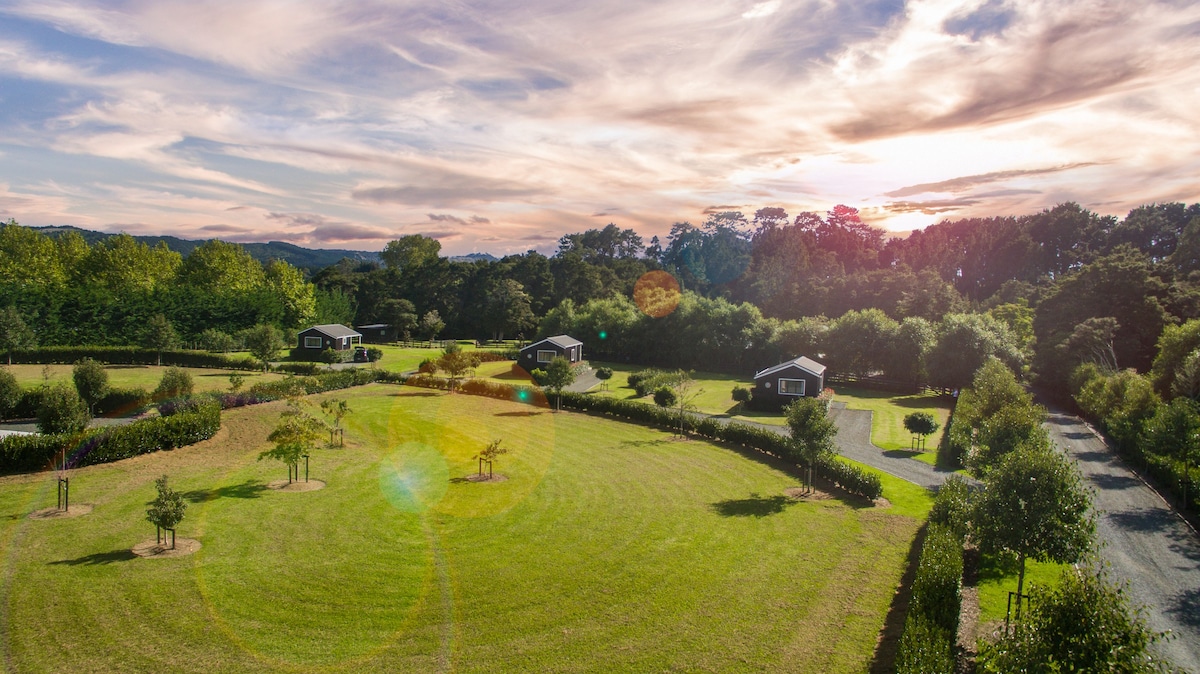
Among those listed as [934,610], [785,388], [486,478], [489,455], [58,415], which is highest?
[785,388]

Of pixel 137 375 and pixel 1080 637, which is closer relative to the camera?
pixel 1080 637

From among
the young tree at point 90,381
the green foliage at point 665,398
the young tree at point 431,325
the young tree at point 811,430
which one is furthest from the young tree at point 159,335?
the young tree at point 811,430

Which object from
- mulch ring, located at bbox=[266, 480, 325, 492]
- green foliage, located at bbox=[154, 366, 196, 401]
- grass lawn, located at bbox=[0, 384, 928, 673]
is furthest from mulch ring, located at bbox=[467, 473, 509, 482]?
green foliage, located at bbox=[154, 366, 196, 401]

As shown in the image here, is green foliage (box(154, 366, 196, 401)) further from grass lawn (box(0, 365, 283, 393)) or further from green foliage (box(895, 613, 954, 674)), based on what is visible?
green foliage (box(895, 613, 954, 674))

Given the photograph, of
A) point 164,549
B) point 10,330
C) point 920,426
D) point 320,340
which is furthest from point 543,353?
point 164,549

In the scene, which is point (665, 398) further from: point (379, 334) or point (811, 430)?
point (379, 334)

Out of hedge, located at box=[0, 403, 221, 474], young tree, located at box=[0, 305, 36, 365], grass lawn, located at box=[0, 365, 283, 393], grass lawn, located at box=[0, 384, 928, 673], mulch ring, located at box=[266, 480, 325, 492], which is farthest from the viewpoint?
young tree, located at box=[0, 305, 36, 365]

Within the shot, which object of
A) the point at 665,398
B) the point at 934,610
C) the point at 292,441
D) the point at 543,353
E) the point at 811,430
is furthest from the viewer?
the point at 543,353
